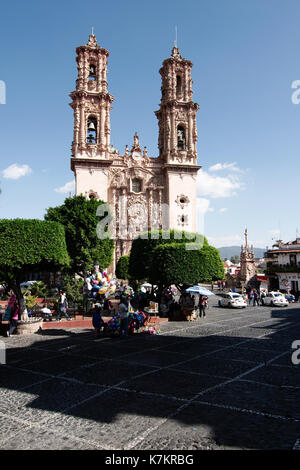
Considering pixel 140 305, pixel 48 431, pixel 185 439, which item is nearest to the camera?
pixel 185 439

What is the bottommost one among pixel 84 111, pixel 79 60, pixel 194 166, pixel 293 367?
pixel 293 367

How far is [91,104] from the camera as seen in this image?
142ft

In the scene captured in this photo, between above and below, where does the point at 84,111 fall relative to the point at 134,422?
above

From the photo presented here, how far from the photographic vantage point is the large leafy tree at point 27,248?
1377 cm

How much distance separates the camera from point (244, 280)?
42.3 m

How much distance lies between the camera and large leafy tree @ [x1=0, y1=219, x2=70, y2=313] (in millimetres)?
13766

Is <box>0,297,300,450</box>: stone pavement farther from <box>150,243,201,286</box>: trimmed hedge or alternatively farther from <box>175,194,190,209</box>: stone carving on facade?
<box>175,194,190,209</box>: stone carving on facade

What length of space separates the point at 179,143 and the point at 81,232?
23700 millimetres

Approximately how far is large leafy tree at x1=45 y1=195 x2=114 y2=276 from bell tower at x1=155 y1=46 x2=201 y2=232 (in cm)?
1694

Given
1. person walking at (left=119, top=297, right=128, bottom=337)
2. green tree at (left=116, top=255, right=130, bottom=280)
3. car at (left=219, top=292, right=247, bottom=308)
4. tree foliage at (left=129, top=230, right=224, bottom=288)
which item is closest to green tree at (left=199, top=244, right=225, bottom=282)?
tree foliage at (left=129, top=230, right=224, bottom=288)

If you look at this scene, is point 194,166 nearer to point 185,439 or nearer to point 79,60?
point 79,60

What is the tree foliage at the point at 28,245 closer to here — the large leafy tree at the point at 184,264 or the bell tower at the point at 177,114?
the large leafy tree at the point at 184,264

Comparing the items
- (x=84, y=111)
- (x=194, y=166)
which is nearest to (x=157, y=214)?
(x=194, y=166)

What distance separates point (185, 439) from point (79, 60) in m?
47.4
